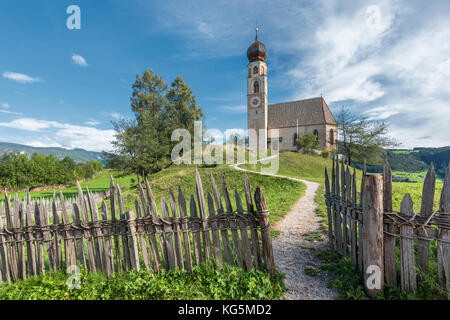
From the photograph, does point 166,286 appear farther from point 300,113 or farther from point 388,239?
point 300,113

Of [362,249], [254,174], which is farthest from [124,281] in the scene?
[254,174]

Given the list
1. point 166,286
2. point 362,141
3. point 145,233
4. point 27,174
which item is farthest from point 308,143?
point 27,174

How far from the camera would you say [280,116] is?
4903 cm

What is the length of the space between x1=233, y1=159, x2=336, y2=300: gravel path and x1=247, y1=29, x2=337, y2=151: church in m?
38.5

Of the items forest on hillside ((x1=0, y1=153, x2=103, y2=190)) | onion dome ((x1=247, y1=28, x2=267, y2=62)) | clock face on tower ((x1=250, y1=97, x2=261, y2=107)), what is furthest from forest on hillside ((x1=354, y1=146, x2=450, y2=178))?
forest on hillside ((x1=0, y1=153, x2=103, y2=190))

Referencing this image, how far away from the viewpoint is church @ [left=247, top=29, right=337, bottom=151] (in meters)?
43.2

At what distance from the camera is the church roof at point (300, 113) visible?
44531mm

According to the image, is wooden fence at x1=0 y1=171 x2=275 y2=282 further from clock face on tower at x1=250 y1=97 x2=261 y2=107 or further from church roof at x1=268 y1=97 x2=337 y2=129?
church roof at x1=268 y1=97 x2=337 y2=129

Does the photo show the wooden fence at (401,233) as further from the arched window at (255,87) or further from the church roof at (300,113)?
the arched window at (255,87)

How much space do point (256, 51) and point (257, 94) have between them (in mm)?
8579

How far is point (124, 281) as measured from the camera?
359cm

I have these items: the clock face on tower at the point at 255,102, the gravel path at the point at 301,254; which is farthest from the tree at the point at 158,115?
the gravel path at the point at 301,254

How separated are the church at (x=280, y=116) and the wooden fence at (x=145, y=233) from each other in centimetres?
4279
